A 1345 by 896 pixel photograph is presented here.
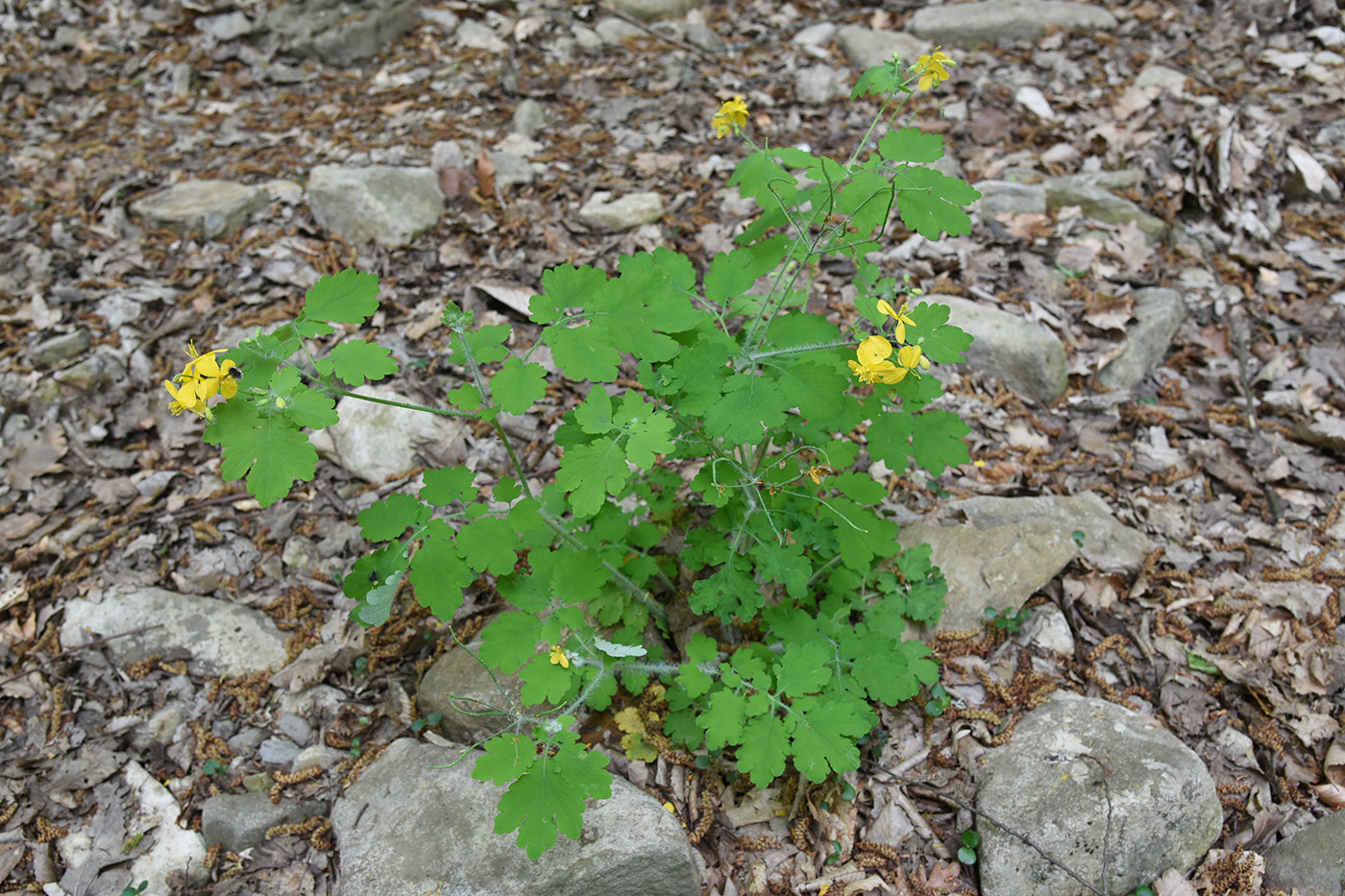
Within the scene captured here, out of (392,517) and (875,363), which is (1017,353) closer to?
(875,363)

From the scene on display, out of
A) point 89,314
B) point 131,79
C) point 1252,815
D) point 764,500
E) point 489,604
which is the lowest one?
point 1252,815

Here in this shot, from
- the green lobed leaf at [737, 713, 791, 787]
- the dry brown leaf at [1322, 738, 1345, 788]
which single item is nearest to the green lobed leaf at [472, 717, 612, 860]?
the green lobed leaf at [737, 713, 791, 787]

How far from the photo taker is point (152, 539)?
3.21 m

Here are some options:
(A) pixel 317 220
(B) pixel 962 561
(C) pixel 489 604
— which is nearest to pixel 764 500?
(B) pixel 962 561

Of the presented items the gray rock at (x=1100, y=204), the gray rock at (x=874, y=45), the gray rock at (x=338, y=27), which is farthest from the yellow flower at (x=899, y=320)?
the gray rock at (x=338, y=27)

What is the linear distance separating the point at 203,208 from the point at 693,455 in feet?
Answer: 12.1

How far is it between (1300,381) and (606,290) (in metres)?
3.56

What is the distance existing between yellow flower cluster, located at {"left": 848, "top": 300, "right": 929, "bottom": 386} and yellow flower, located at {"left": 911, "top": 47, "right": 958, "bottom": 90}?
72 cm

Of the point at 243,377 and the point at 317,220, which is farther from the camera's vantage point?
the point at 317,220

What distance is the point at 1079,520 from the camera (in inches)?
122

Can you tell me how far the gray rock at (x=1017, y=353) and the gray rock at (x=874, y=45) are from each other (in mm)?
2735

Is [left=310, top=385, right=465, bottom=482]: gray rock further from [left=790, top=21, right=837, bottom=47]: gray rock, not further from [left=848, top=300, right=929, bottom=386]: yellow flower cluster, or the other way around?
[left=790, top=21, right=837, bottom=47]: gray rock

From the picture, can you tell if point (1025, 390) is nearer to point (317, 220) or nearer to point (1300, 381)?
point (1300, 381)

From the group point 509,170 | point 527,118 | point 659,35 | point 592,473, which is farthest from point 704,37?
point 592,473
